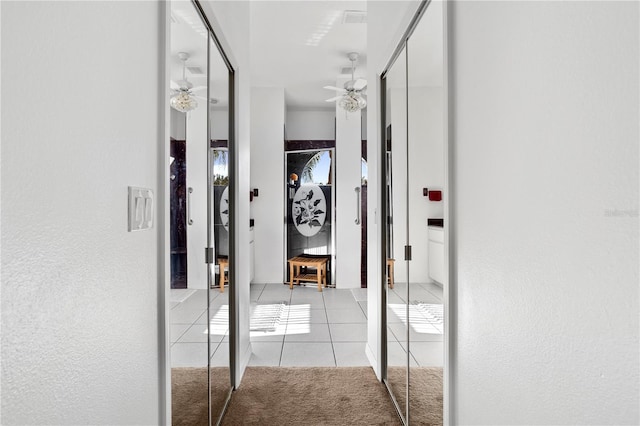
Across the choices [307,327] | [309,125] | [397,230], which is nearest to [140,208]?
[397,230]

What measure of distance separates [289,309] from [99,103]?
12.4 feet

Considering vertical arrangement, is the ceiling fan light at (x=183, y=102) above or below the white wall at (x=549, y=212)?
above

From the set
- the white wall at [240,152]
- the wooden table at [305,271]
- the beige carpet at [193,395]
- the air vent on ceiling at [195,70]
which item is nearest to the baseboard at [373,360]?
the white wall at [240,152]

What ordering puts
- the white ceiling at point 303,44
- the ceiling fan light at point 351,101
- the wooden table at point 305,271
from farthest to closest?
the wooden table at point 305,271 < the ceiling fan light at point 351,101 < the white ceiling at point 303,44

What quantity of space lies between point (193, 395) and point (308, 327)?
2189mm

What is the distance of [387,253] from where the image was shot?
244 centimetres

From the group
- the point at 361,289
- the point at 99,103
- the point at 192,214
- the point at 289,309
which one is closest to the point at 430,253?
the point at 192,214

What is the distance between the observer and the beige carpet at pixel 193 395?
138 cm

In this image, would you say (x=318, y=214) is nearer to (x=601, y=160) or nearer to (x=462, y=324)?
(x=462, y=324)

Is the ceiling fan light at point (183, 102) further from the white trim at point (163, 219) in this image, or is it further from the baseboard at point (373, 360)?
the baseboard at point (373, 360)

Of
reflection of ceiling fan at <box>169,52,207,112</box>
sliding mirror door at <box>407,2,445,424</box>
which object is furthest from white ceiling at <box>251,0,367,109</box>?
reflection of ceiling fan at <box>169,52,207,112</box>

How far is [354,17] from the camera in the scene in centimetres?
374

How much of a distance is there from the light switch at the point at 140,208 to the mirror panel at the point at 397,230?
1293mm

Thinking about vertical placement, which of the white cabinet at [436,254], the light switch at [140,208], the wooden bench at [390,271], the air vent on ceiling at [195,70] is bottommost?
the wooden bench at [390,271]
